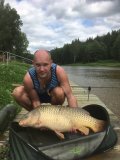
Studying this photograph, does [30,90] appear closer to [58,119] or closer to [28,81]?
[28,81]

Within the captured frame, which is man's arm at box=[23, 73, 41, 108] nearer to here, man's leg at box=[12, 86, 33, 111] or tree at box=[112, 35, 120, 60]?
man's leg at box=[12, 86, 33, 111]

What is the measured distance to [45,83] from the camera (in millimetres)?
5770

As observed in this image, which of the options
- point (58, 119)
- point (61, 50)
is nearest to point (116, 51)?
point (61, 50)

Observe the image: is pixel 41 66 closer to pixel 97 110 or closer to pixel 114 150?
pixel 97 110

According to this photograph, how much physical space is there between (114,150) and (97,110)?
548mm

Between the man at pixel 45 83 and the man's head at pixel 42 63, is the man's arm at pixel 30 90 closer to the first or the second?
the man at pixel 45 83

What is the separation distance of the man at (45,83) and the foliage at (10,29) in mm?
65034

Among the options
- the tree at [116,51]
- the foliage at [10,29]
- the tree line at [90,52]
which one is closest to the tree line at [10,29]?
the foliage at [10,29]

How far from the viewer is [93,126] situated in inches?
197

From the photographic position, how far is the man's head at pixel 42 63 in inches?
210

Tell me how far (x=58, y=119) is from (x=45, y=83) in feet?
3.52

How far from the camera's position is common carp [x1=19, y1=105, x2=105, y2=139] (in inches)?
189

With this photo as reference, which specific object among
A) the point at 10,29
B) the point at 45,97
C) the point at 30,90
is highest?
the point at 10,29

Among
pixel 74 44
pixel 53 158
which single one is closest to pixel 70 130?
pixel 53 158
